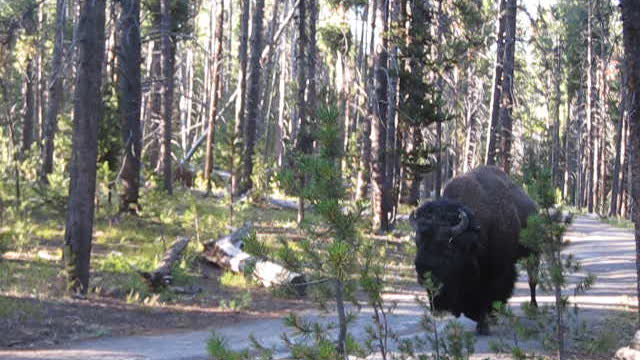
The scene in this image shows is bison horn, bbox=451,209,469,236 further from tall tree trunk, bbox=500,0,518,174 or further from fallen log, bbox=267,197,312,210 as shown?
fallen log, bbox=267,197,312,210

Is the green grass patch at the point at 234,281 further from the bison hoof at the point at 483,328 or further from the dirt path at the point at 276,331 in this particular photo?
the bison hoof at the point at 483,328

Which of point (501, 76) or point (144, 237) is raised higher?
point (501, 76)

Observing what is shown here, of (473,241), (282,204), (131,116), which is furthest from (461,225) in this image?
(282,204)

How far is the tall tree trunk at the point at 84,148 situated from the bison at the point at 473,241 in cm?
580

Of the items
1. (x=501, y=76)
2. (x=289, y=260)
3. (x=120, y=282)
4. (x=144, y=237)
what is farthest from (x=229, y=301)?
(x=501, y=76)

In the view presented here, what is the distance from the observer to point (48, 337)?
885 cm

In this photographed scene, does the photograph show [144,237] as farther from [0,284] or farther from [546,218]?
[546,218]

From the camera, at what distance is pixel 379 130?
62.8 feet

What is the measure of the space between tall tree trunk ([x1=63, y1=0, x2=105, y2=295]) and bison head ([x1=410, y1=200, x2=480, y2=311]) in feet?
19.4

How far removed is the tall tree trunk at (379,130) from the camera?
18938 mm

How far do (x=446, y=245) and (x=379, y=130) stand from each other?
40.3ft

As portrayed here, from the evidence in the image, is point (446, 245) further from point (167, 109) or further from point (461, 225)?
point (167, 109)

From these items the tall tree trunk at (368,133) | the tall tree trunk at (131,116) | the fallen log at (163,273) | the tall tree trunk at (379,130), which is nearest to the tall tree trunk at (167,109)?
the tall tree trunk at (131,116)

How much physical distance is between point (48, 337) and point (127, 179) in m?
9.31
